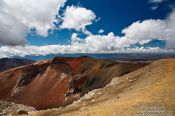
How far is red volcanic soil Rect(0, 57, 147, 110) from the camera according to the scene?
10012cm

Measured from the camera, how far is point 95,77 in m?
103

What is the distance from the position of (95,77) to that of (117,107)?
232 ft

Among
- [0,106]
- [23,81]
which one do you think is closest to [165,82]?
[0,106]

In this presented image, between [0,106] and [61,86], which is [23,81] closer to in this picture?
[61,86]

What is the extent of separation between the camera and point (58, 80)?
122 m

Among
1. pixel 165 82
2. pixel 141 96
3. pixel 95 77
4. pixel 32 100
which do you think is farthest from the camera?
pixel 32 100

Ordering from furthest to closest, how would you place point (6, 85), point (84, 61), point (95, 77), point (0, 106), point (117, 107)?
point (6, 85), point (84, 61), point (95, 77), point (0, 106), point (117, 107)

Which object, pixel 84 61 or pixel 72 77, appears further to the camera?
pixel 84 61

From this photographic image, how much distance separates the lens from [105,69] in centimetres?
10531

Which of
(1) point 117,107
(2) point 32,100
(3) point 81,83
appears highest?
(1) point 117,107

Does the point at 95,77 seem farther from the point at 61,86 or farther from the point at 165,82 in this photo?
the point at 165,82

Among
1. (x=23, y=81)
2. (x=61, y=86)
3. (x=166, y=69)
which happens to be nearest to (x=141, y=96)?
(x=166, y=69)

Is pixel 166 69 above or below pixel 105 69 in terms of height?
above

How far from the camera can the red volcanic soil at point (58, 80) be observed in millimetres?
100125
